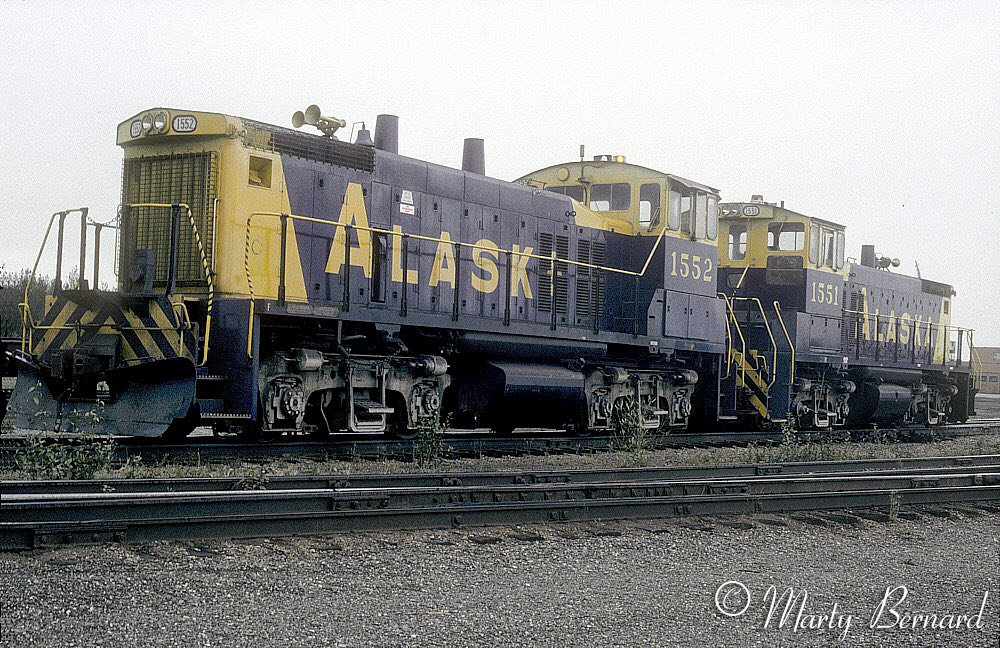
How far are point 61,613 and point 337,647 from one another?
1281 millimetres

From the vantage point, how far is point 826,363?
57.9 ft

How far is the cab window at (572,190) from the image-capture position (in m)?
14.6

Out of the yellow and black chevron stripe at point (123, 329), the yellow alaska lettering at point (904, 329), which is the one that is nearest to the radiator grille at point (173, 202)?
the yellow and black chevron stripe at point (123, 329)

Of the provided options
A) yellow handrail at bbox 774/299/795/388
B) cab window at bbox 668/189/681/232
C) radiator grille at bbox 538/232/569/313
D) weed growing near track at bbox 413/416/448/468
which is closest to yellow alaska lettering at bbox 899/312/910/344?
yellow handrail at bbox 774/299/795/388

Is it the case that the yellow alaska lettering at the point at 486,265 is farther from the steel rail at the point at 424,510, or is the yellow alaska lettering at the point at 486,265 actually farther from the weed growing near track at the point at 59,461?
the weed growing near track at the point at 59,461

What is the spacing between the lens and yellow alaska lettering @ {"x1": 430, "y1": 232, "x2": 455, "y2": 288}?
38.8ft

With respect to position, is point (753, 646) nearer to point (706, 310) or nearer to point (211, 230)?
point (211, 230)

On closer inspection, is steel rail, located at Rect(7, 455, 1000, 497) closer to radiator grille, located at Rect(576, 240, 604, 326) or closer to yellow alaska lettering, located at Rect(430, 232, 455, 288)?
yellow alaska lettering, located at Rect(430, 232, 455, 288)

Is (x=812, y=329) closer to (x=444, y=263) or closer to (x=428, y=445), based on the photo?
(x=444, y=263)

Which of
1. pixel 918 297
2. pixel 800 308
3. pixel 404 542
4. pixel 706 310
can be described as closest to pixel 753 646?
pixel 404 542

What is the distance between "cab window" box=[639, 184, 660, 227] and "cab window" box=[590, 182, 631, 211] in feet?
0.82

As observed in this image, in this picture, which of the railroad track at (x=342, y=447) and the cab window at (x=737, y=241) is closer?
the railroad track at (x=342, y=447)

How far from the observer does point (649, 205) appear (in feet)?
46.9
